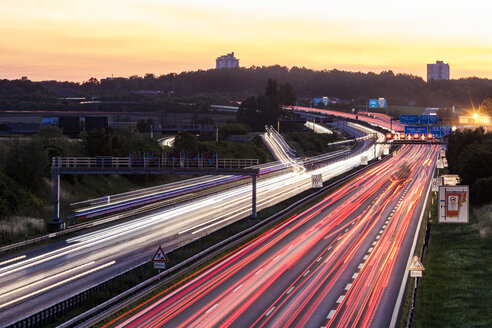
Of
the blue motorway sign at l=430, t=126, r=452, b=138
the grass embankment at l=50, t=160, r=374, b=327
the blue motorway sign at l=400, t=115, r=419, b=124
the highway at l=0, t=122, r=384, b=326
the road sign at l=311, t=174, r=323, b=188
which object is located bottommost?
the highway at l=0, t=122, r=384, b=326

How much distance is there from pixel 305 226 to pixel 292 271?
1774 centimetres

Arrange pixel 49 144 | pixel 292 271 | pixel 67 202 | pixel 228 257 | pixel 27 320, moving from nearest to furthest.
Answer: pixel 27 320 < pixel 292 271 < pixel 228 257 < pixel 67 202 < pixel 49 144

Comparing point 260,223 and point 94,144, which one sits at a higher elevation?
point 94,144

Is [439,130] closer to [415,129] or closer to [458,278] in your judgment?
[415,129]

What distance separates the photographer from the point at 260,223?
53562 millimetres

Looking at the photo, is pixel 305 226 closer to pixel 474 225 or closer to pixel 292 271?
pixel 474 225

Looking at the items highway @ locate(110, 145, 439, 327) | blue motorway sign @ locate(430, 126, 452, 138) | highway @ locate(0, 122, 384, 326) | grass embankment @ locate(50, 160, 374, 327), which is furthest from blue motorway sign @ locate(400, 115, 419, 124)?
grass embankment @ locate(50, 160, 374, 327)

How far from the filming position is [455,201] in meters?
47.7

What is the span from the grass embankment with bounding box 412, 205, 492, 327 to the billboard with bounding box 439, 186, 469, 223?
1973 millimetres

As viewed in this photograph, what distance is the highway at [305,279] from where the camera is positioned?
28109 mm

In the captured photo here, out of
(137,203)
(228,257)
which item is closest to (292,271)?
(228,257)

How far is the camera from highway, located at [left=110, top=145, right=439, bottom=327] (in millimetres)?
28109

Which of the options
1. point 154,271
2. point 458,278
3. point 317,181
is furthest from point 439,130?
point 154,271

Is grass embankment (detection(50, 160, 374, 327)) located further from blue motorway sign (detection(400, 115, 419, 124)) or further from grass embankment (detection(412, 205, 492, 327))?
blue motorway sign (detection(400, 115, 419, 124))
